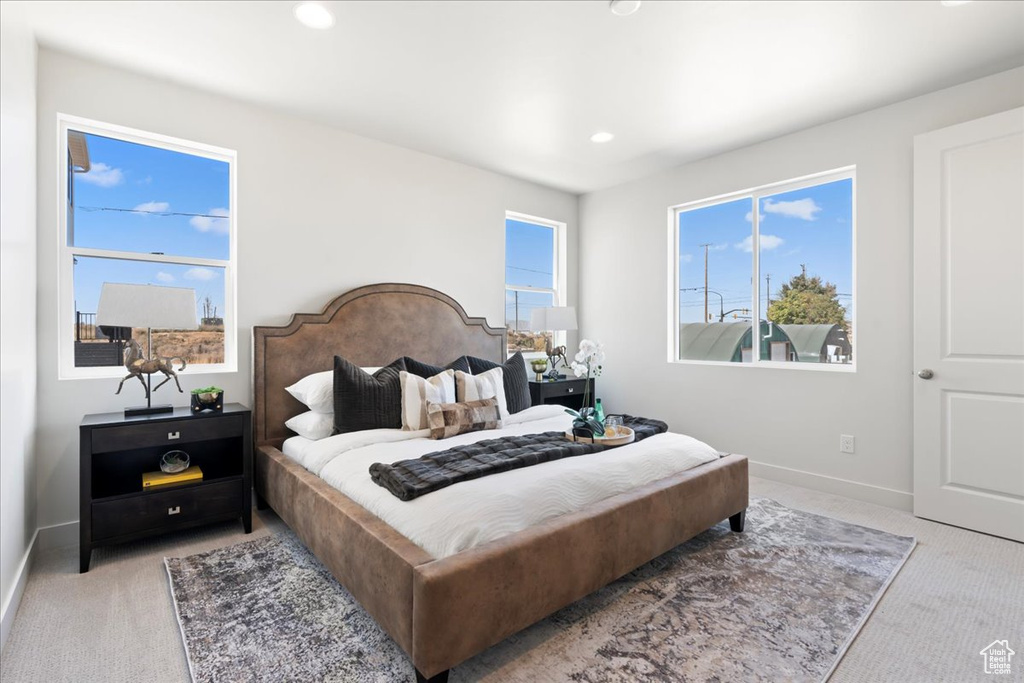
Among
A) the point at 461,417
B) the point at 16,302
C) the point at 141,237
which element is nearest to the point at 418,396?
the point at 461,417

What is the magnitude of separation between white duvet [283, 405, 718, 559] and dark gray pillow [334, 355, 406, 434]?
0.34ft

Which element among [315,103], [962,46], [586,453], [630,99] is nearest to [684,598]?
[586,453]

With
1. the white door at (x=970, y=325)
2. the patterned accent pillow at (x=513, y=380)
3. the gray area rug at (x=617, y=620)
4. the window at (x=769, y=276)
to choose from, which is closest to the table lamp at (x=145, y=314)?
the gray area rug at (x=617, y=620)

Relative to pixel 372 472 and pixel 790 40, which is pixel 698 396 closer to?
pixel 790 40

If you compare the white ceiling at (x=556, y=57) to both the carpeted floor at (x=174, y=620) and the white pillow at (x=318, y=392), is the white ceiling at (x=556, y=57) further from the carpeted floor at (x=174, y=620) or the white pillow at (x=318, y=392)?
the carpeted floor at (x=174, y=620)

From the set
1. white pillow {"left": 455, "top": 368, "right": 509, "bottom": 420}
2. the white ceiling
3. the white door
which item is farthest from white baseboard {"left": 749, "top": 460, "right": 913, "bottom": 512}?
the white ceiling

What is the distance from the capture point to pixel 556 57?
257 cm

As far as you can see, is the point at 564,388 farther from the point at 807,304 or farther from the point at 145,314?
the point at 145,314

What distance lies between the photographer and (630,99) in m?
3.03

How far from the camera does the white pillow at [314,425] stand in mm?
2818

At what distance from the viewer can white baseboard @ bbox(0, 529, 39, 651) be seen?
1711 millimetres

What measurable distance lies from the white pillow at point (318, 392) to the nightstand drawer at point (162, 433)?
0.39 m

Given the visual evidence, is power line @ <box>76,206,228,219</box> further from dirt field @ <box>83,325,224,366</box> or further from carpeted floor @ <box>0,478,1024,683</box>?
carpeted floor @ <box>0,478,1024,683</box>

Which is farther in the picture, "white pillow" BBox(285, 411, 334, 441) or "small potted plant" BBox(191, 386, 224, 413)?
"white pillow" BBox(285, 411, 334, 441)
